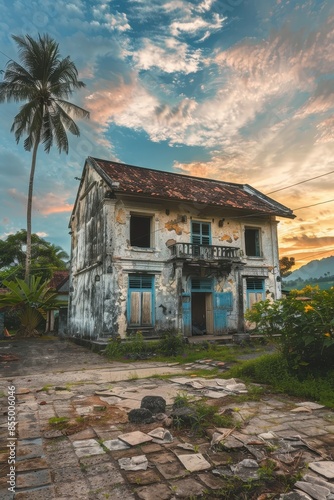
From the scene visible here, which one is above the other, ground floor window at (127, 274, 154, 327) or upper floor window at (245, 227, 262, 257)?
upper floor window at (245, 227, 262, 257)

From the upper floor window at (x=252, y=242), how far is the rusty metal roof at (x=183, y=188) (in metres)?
1.27

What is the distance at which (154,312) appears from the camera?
13.4 m

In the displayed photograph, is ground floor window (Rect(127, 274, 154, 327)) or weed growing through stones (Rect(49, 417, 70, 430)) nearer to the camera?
weed growing through stones (Rect(49, 417, 70, 430))

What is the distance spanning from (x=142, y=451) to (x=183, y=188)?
44.7 feet

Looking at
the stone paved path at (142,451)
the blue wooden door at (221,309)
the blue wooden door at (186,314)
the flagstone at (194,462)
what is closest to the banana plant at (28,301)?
the blue wooden door at (186,314)

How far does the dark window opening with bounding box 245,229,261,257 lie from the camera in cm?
1675

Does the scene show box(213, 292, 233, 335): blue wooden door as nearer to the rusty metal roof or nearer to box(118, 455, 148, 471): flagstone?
the rusty metal roof

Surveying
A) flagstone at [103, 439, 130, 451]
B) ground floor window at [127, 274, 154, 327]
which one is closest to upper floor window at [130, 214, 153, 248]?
ground floor window at [127, 274, 154, 327]

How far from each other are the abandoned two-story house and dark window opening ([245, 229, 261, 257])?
0.17 ft

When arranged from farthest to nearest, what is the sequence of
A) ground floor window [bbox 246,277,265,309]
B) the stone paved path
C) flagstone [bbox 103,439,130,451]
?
ground floor window [bbox 246,277,265,309] → flagstone [bbox 103,439,130,451] → the stone paved path

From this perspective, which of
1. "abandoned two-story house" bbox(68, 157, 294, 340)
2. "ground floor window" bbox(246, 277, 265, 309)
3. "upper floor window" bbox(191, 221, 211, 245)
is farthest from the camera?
"ground floor window" bbox(246, 277, 265, 309)

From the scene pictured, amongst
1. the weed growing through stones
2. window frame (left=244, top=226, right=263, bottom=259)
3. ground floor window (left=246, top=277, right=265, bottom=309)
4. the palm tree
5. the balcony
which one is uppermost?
the palm tree

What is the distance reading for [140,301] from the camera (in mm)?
13195

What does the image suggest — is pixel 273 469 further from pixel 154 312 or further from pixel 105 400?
pixel 154 312
